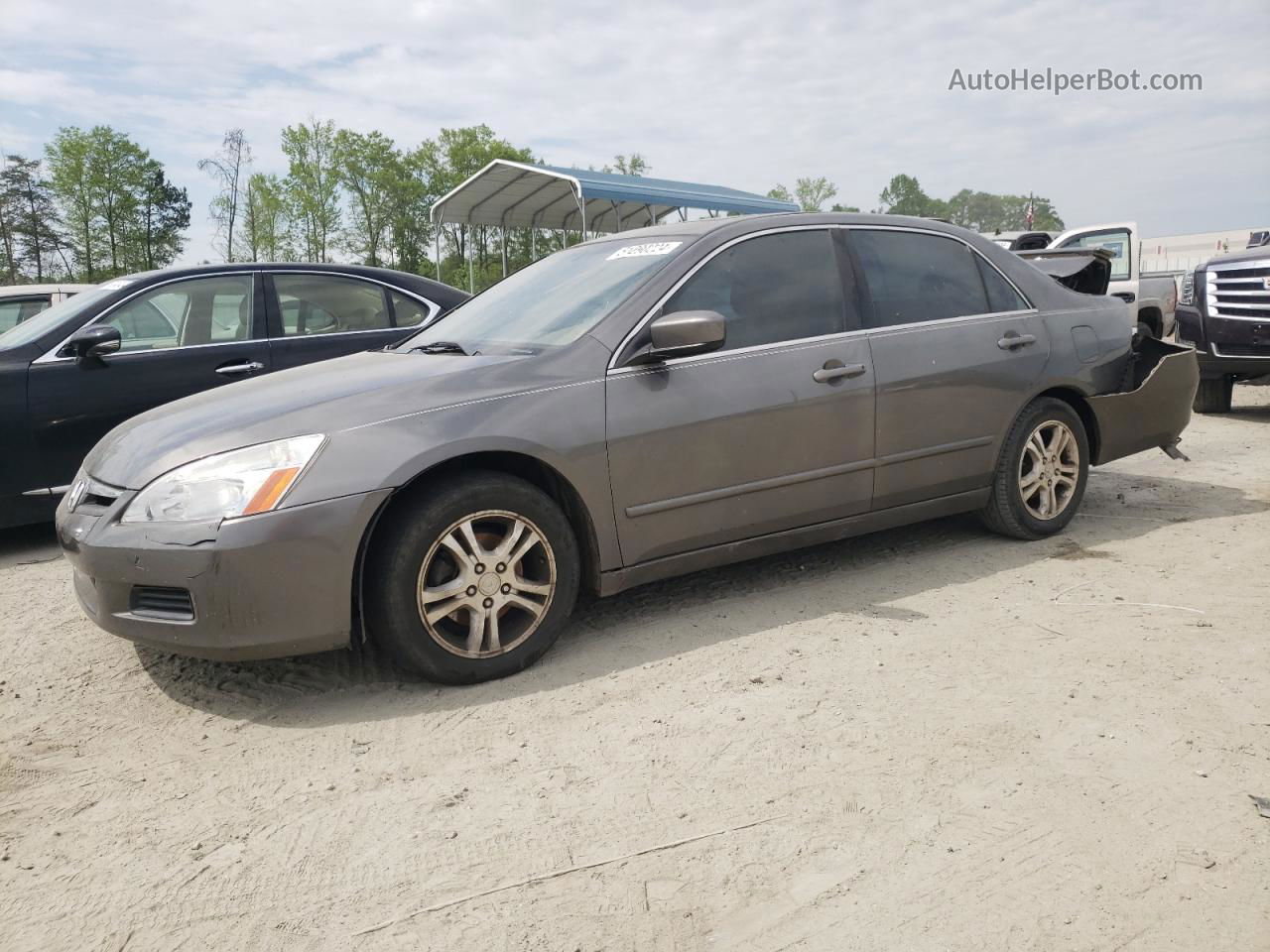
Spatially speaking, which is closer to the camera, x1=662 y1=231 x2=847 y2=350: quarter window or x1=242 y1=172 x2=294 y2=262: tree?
x1=662 y1=231 x2=847 y2=350: quarter window

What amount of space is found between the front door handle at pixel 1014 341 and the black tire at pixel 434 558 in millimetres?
2430

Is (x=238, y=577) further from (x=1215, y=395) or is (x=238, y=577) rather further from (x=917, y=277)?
(x=1215, y=395)

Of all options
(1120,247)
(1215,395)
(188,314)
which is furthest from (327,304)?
(1120,247)

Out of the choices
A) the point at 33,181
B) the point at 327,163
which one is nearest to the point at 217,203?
the point at 327,163

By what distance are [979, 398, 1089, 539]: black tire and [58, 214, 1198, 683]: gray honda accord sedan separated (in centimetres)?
1

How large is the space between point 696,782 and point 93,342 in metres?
4.64

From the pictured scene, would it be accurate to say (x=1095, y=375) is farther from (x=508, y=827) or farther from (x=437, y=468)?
(x=508, y=827)

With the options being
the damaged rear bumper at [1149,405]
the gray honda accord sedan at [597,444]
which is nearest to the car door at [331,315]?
the gray honda accord sedan at [597,444]

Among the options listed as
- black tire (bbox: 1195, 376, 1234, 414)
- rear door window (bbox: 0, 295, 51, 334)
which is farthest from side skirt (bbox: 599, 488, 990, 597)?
rear door window (bbox: 0, 295, 51, 334)

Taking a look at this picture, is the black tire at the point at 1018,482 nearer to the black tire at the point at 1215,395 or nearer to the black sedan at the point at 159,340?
the black sedan at the point at 159,340

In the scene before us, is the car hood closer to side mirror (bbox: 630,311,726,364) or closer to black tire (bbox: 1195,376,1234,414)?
side mirror (bbox: 630,311,726,364)

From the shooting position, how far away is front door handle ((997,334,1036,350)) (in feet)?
15.4

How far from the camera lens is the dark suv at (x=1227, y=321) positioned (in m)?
9.13

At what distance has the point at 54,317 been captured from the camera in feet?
19.4
